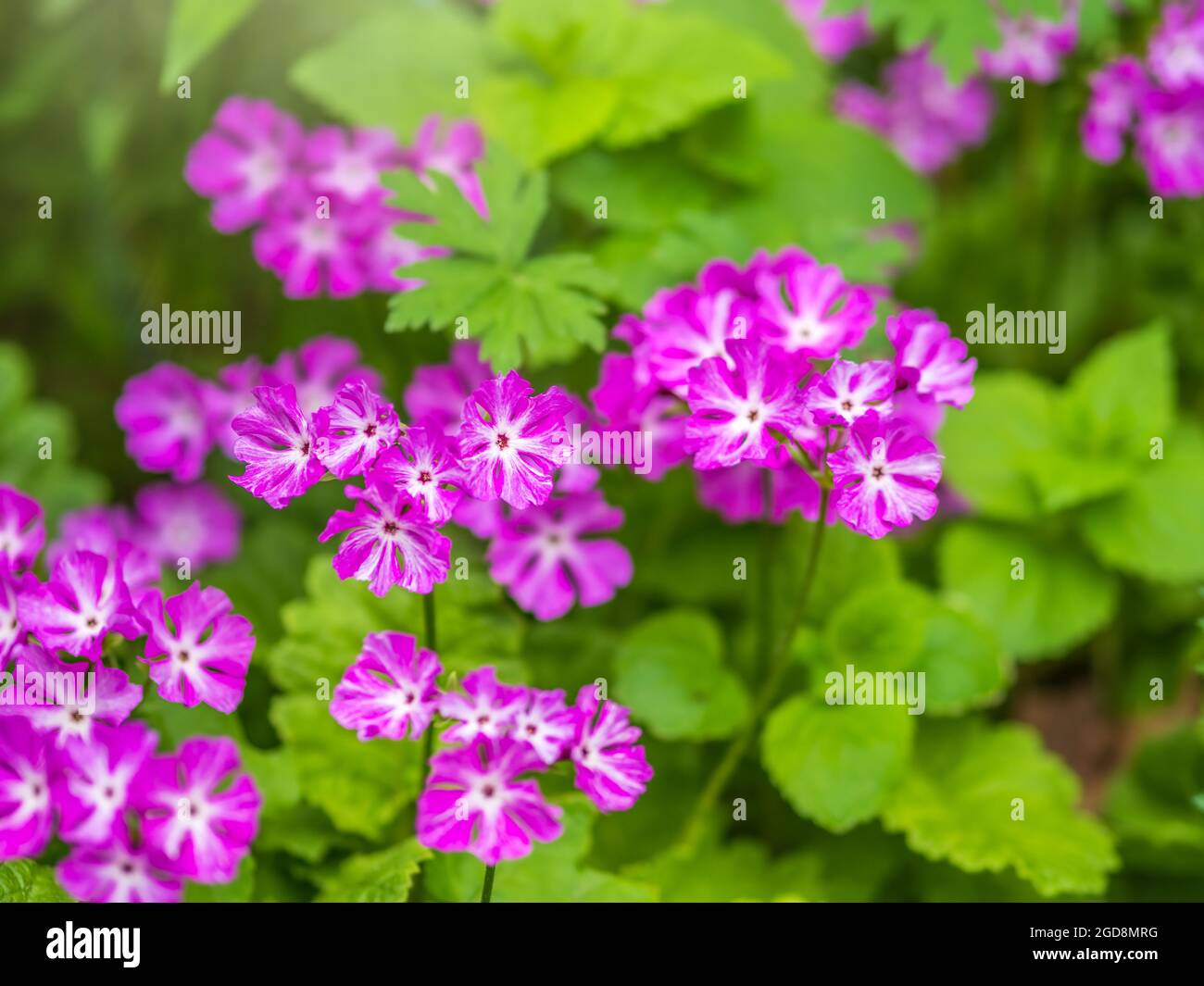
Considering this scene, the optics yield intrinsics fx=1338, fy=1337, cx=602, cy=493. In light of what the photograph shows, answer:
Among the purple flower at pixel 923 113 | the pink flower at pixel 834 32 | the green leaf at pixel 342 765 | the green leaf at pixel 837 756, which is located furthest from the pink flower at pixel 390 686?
the pink flower at pixel 834 32

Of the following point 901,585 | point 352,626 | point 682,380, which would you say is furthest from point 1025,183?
point 352,626

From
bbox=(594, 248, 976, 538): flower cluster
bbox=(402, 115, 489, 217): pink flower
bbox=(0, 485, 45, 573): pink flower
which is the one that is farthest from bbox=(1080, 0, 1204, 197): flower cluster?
bbox=(0, 485, 45, 573): pink flower

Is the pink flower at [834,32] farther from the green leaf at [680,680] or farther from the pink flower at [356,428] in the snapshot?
the pink flower at [356,428]

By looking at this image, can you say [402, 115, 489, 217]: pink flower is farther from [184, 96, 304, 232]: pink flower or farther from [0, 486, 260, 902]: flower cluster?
[0, 486, 260, 902]: flower cluster

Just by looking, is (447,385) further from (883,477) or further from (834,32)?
(834,32)

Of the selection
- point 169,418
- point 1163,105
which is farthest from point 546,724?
point 1163,105
